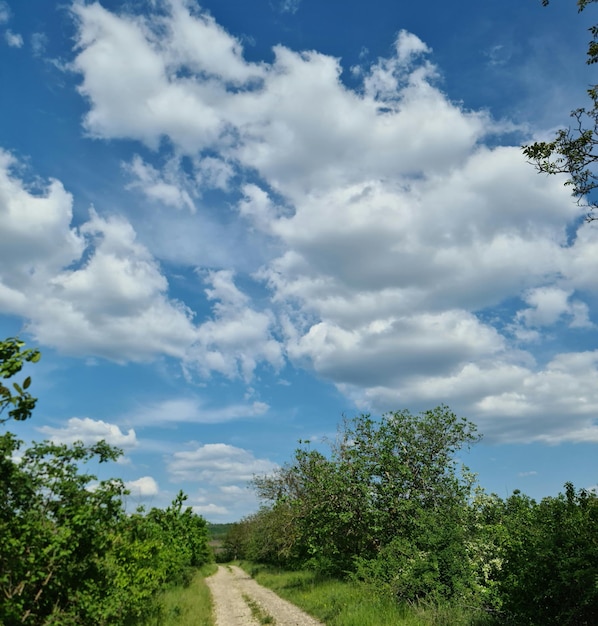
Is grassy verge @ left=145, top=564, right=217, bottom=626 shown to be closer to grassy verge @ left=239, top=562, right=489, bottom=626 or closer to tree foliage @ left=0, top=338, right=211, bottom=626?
grassy verge @ left=239, top=562, right=489, bottom=626

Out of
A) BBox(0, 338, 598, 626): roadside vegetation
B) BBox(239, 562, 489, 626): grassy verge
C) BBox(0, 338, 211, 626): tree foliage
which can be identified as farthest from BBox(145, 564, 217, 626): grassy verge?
BBox(0, 338, 211, 626): tree foliage

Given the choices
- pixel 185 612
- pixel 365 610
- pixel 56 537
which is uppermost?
pixel 56 537

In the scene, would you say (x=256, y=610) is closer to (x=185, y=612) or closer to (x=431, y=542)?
(x=185, y=612)

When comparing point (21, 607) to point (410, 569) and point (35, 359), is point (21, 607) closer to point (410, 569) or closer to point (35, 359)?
point (35, 359)

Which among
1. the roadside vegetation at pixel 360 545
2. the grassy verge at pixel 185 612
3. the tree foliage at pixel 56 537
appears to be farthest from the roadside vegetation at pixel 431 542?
the tree foliage at pixel 56 537

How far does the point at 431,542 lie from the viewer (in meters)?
18.5

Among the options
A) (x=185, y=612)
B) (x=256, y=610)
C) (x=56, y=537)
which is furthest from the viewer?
(x=256, y=610)

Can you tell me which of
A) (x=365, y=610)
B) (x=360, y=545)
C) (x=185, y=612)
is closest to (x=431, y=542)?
(x=365, y=610)

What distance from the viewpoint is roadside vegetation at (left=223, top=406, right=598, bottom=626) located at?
1138 cm

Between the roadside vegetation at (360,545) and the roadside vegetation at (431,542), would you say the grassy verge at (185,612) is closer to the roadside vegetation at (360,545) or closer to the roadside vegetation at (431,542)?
the roadside vegetation at (360,545)

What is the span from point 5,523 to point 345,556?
2266 cm

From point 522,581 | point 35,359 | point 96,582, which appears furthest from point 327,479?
point 35,359

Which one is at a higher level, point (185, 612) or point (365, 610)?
point (365, 610)

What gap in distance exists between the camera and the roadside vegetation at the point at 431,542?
448 inches
